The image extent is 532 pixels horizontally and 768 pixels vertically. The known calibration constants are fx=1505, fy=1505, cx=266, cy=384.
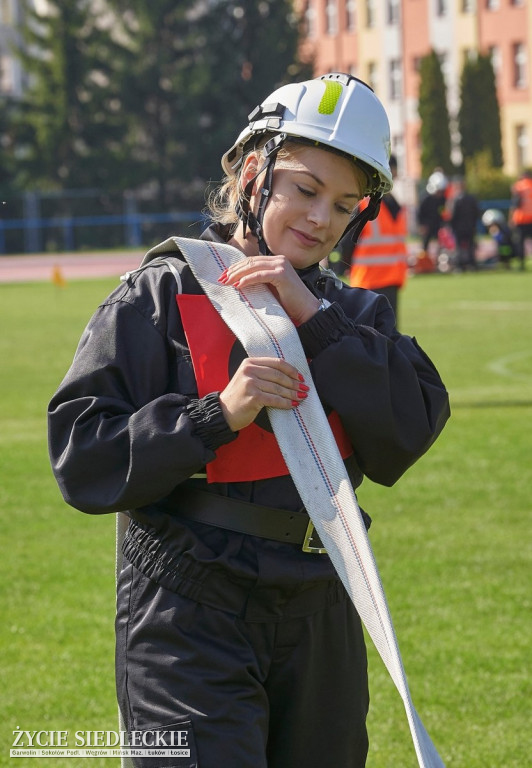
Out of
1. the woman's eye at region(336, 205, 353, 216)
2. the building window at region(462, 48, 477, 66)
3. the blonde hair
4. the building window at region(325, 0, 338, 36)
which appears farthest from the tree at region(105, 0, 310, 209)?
the woman's eye at region(336, 205, 353, 216)

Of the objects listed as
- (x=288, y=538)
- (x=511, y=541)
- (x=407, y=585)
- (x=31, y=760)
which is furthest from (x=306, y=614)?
(x=511, y=541)

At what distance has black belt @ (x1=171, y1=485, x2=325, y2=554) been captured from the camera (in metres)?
3.05

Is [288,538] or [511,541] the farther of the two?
[511,541]

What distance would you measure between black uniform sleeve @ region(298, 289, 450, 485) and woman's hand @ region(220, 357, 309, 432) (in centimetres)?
13

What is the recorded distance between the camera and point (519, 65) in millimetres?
76562

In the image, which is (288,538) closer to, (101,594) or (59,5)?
(101,594)

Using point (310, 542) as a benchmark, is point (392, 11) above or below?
above

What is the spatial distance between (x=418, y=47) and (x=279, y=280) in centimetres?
7958

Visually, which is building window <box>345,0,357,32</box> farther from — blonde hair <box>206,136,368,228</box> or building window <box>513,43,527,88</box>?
blonde hair <box>206,136,368,228</box>

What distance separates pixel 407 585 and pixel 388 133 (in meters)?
4.20

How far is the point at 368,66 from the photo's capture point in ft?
274

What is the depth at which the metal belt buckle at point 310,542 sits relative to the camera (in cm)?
307

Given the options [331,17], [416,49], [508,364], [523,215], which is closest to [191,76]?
[416,49]

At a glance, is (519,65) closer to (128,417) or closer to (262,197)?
(262,197)
